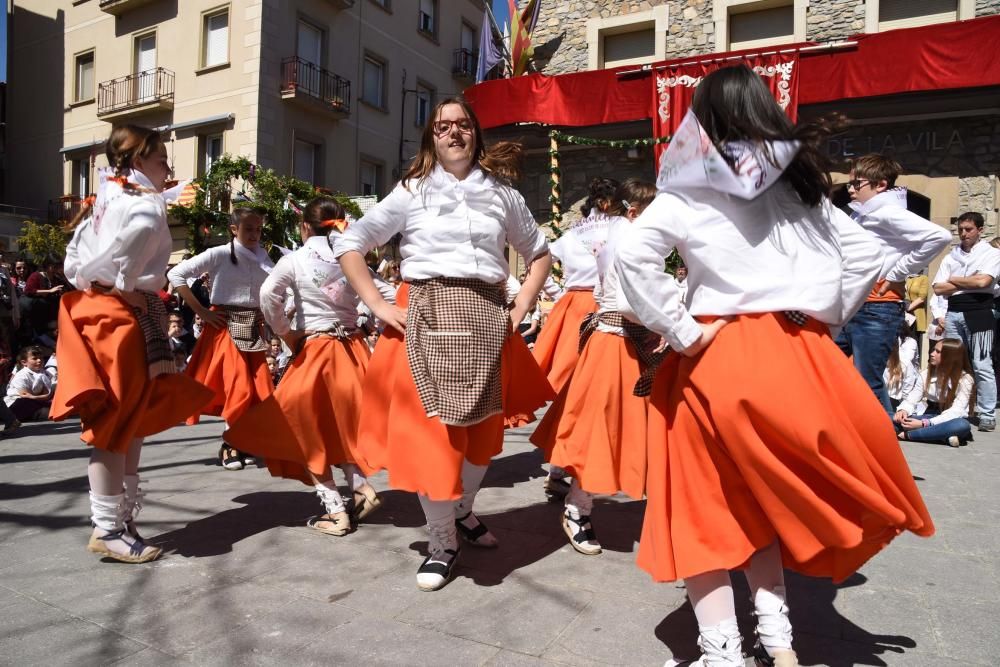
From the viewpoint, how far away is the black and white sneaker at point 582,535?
144 inches

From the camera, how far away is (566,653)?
2.56 meters

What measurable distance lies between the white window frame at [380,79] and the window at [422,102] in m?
1.72

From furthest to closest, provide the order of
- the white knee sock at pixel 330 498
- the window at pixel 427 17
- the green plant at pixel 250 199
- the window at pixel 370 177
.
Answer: the window at pixel 427 17 < the window at pixel 370 177 < the green plant at pixel 250 199 < the white knee sock at pixel 330 498

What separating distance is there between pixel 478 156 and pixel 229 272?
2998mm

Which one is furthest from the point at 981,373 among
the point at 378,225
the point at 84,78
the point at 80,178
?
the point at 84,78

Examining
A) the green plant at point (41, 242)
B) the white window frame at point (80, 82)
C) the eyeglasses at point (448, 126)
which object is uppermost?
the white window frame at point (80, 82)

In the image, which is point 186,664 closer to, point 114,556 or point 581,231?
point 114,556

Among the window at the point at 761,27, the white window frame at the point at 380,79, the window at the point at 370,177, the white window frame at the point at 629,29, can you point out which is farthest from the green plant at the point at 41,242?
the window at the point at 761,27

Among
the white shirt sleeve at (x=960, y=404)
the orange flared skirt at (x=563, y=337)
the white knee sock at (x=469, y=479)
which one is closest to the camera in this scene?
the white knee sock at (x=469, y=479)

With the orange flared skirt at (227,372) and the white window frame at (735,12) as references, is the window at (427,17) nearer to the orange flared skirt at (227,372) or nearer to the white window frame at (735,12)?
the white window frame at (735,12)

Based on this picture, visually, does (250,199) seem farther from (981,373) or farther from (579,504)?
(579,504)

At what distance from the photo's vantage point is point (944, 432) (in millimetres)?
6973

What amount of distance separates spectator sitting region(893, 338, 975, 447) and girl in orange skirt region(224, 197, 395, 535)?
5.34 m

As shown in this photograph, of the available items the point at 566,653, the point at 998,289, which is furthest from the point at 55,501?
the point at 998,289
